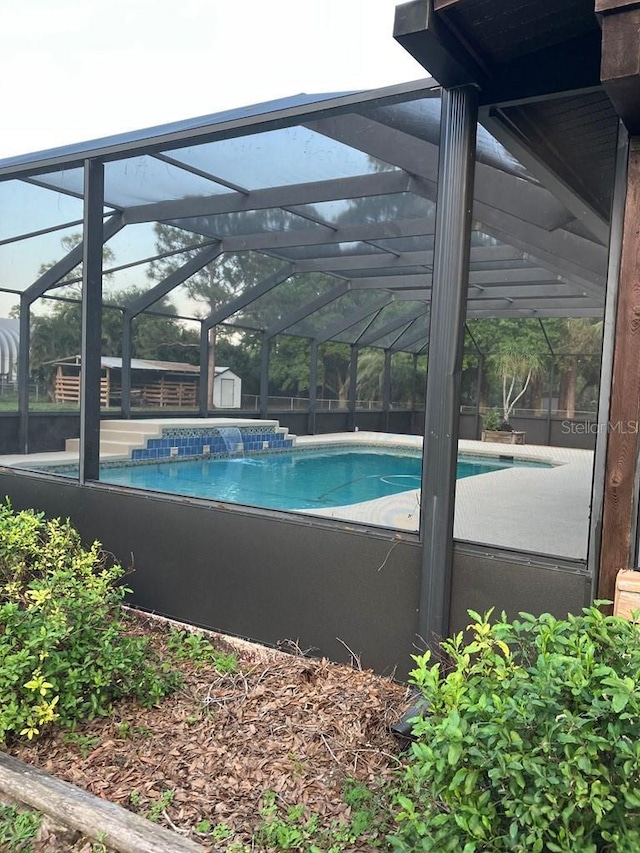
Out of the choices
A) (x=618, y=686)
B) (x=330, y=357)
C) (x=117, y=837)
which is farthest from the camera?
(x=330, y=357)

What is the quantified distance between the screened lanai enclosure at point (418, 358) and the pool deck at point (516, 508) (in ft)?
0.06

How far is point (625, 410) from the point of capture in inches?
97.6

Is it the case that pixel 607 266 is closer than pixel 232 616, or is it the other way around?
pixel 607 266

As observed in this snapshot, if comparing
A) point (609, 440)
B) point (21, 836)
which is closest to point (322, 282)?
point (609, 440)

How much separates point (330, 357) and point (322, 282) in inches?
103

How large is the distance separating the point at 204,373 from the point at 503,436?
744 cm

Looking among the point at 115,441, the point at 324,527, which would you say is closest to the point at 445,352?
the point at 324,527

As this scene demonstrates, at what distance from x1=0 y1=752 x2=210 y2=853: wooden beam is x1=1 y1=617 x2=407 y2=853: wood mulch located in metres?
0.10

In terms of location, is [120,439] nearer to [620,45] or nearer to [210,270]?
[210,270]

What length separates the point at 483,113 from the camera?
284 cm

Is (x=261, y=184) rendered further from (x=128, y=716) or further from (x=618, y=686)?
(x=618, y=686)

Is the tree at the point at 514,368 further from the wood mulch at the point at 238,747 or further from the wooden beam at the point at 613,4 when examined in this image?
the wooden beam at the point at 613,4

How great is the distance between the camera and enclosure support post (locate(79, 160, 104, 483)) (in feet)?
14.2

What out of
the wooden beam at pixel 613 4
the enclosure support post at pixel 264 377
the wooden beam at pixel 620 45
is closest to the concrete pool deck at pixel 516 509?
the wooden beam at pixel 620 45
